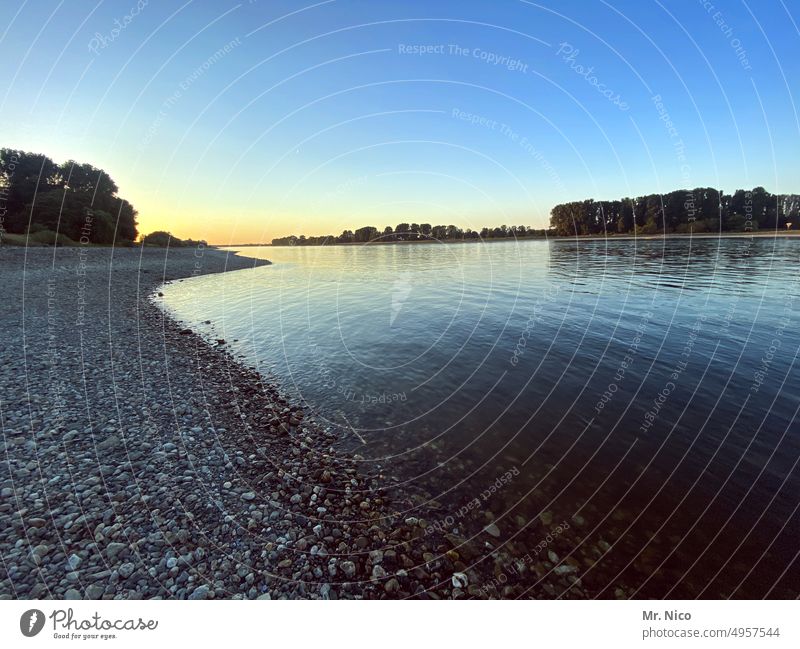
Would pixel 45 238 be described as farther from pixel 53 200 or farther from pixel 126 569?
pixel 126 569

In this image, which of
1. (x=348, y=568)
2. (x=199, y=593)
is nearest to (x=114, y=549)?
(x=199, y=593)

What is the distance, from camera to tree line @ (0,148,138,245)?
258ft

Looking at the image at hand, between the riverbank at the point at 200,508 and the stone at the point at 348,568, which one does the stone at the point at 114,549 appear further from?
the stone at the point at 348,568

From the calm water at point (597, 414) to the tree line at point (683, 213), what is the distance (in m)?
133

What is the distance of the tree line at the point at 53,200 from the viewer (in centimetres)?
7850

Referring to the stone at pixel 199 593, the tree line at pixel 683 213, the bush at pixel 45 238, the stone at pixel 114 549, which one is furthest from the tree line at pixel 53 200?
the tree line at pixel 683 213

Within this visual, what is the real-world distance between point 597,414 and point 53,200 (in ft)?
402

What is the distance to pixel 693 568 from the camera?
6668 millimetres

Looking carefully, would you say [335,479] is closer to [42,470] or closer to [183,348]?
[42,470]

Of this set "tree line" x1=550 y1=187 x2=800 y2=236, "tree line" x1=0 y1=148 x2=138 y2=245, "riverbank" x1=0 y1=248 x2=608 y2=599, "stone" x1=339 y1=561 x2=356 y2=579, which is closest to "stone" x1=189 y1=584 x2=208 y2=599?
"riverbank" x1=0 y1=248 x2=608 y2=599

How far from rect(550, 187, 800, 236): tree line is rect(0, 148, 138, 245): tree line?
176 meters

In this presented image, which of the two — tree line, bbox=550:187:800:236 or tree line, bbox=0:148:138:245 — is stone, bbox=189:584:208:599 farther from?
tree line, bbox=550:187:800:236

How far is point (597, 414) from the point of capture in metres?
12.7
